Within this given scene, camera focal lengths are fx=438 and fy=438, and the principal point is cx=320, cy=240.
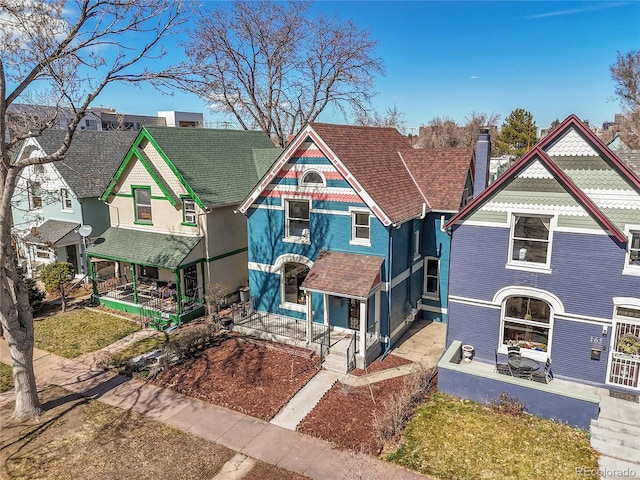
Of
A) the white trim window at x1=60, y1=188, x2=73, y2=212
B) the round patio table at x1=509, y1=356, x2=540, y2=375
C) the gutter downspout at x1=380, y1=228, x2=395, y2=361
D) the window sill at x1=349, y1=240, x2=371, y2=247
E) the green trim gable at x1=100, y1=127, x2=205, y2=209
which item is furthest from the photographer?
the white trim window at x1=60, y1=188, x2=73, y2=212

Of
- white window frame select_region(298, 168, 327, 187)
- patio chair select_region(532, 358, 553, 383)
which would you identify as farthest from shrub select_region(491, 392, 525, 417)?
white window frame select_region(298, 168, 327, 187)

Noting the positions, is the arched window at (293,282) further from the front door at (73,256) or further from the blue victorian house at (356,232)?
the front door at (73,256)

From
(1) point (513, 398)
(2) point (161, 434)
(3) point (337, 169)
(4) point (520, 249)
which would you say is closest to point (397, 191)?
(3) point (337, 169)

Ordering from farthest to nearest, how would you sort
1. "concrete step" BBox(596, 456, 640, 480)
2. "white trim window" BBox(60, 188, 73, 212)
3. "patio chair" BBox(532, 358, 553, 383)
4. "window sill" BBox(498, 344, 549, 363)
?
"white trim window" BBox(60, 188, 73, 212), "window sill" BBox(498, 344, 549, 363), "patio chair" BBox(532, 358, 553, 383), "concrete step" BBox(596, 456, 640, 480)

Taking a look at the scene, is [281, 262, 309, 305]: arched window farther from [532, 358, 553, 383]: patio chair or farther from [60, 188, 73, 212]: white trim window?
[60, 188, 73, 212]: white trim window

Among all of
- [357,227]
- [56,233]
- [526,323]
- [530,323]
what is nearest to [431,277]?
[357,227]

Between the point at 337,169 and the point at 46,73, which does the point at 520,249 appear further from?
the point at 46,73
